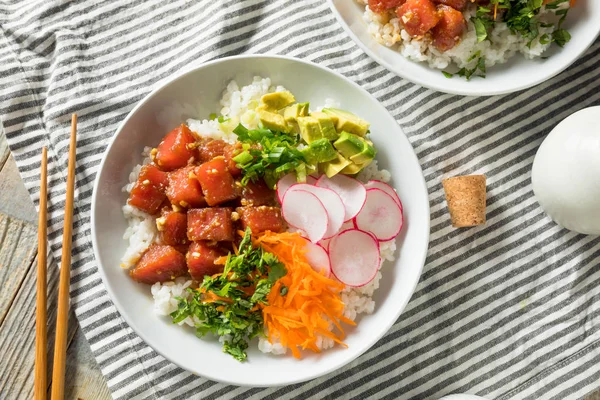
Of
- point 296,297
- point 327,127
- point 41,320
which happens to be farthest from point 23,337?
point 327,127

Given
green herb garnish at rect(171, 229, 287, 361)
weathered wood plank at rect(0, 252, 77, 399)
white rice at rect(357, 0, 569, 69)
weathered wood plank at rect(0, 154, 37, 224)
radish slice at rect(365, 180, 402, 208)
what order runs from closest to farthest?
green herb garnish at rect(171, 229, 287, 361)
radish slice at rect(365, 180, 402, 208)
white rice at rect(357, 0, 569, 69)
weathered wood plank at rect(0, 252, 77, 399)
weathered wood plank at rect(0, 154, 37, 224)

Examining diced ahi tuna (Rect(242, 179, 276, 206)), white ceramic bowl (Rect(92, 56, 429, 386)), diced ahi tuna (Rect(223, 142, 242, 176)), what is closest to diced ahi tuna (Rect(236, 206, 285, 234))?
diced ahi tuna (Rect(242, 179, 276, 206))

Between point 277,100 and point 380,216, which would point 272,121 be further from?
point 380,216

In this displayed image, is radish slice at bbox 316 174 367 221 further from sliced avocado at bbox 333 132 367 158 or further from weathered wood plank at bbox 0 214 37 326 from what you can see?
weathered wood plank at bbox 0 214 37 326

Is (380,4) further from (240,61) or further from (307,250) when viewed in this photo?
(307,250)

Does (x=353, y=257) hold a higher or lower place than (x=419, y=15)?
lower
